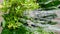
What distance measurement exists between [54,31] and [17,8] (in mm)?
511

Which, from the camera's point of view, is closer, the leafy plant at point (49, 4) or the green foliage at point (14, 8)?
the green foliage at point (14, 8)

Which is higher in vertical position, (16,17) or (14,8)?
(14,8)

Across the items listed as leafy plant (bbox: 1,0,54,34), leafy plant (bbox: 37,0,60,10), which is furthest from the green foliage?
leafy plant (bbox: 37,0,60,10)

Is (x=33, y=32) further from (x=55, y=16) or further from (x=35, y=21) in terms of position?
(x=55, y=16)

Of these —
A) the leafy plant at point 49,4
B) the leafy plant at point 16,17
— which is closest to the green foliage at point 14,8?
the leafy plant at point 16,17

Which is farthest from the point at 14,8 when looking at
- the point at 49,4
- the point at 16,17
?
the point at 49,4

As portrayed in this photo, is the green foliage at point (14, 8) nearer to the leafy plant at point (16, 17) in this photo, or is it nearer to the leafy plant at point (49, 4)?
the leafy plant at point (16, 17)

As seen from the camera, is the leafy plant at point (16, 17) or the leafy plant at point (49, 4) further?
the leafy plant at point (49, 4)

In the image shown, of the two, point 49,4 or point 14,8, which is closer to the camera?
point 14,8

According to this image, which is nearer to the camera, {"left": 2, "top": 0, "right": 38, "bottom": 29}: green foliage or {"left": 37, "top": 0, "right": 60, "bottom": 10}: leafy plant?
{"left": 2, "top": 0, "right": 38, "bottom": 29}: green foliage

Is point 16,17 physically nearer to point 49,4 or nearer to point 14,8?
point 14,8

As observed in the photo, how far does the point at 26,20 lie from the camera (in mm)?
2422

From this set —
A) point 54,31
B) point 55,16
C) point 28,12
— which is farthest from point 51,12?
point 54,31

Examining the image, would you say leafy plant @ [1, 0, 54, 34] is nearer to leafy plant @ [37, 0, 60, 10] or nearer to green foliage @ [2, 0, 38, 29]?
green foliage @ [2, 0, 38, 29]
